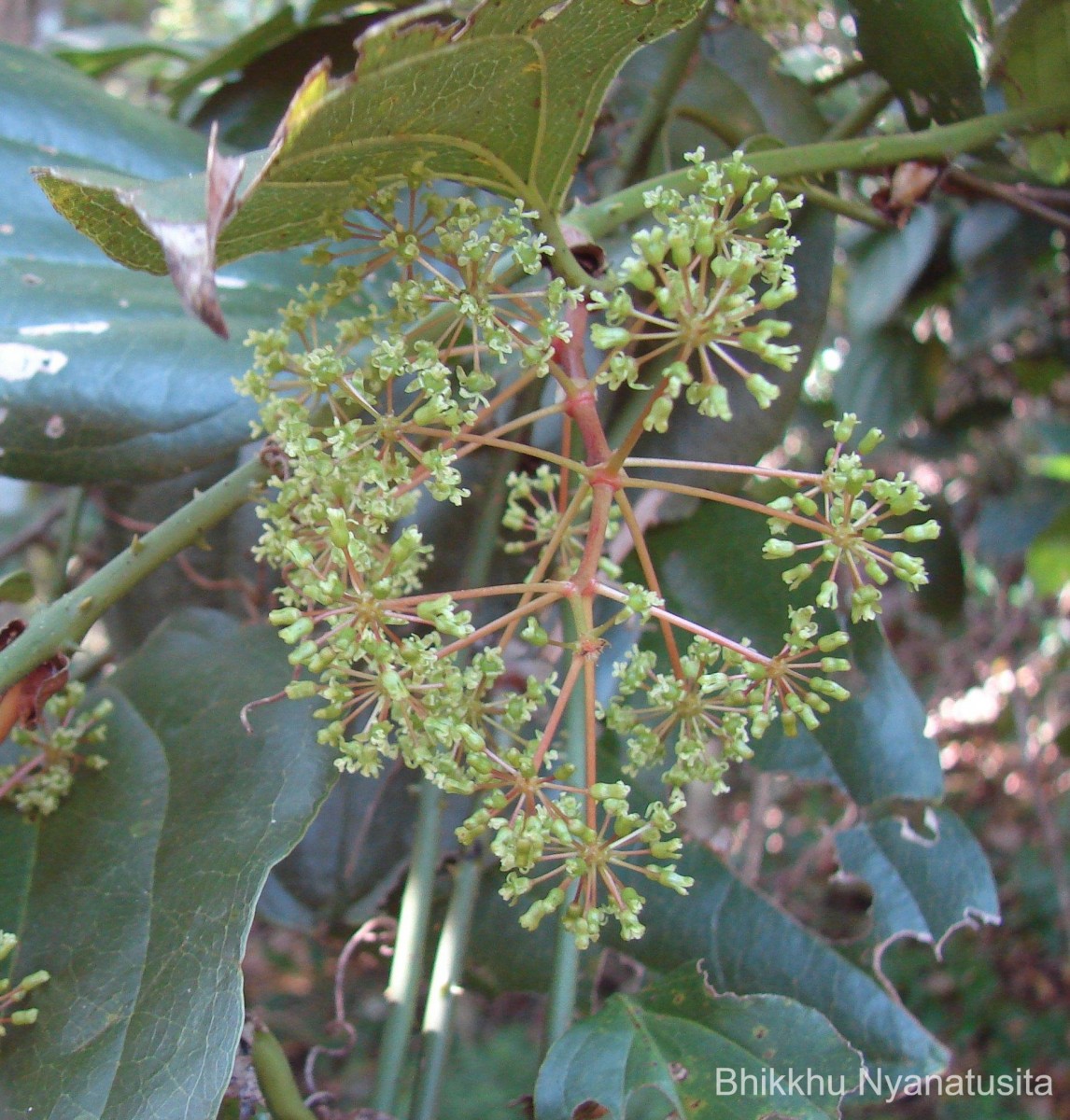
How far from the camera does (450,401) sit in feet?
1.95

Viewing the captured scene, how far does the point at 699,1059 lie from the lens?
29.1 inches

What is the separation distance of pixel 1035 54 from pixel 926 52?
0.35ft

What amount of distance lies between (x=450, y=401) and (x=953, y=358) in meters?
1.68

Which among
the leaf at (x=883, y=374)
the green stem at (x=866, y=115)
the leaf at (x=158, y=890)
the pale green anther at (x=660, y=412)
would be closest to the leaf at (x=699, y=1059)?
the leaf at (x=158, y=890)

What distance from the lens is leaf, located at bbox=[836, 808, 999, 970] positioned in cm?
95

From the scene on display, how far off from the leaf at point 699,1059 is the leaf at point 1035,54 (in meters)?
0.81

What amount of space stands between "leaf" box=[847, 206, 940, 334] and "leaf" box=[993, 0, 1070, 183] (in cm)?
79

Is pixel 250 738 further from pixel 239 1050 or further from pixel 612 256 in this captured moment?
pixel 612 256

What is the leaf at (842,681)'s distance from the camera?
37.4 inches

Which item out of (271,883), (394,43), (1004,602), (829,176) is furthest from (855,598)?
(1004,602)

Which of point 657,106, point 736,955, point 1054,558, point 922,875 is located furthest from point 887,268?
point 736,955

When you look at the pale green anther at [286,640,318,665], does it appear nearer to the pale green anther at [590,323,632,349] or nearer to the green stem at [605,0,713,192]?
the pale green anther at [590,323,632,349]

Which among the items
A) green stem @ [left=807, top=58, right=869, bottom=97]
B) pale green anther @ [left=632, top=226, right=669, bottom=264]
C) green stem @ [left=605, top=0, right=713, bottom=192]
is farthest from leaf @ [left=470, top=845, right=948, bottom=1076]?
green stem @ [left=807, top=58, right=869, bottom=97]

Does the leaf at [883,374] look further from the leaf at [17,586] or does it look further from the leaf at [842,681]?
the leaf at [17,586]
